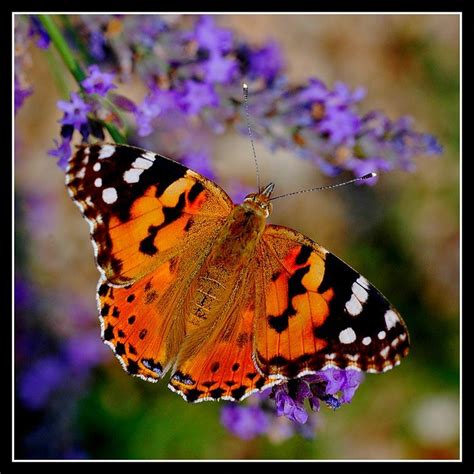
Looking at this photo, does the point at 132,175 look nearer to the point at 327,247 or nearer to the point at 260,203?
the point at 260,203

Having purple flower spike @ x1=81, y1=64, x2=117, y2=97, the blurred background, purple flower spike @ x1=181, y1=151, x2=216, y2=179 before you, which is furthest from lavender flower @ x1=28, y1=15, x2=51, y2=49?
the blurred background

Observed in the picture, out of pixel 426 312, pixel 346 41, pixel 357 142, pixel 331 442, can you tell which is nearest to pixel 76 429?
pixel 331 442

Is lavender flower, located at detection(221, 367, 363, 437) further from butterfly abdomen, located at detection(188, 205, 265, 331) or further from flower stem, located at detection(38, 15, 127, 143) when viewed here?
flower stem, located at detection(38, 15, 127, 143)

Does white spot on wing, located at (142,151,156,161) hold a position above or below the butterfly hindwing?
above

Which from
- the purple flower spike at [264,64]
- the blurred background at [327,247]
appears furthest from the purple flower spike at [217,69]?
the blurred background at [327,247]

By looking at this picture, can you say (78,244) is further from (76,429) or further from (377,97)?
(377,97)

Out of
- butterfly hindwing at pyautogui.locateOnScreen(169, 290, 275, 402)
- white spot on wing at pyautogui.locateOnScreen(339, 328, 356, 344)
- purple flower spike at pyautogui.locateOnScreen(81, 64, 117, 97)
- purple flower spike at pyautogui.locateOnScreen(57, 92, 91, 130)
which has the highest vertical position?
purple flower spike at pyautogui.locateOnScreen(81, 64, 117, 97)

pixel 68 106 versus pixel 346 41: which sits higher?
pixel 346 41
